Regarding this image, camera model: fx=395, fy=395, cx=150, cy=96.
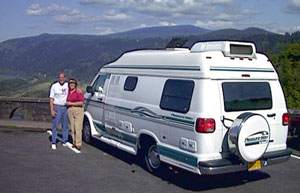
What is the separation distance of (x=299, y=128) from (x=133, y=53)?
482cm

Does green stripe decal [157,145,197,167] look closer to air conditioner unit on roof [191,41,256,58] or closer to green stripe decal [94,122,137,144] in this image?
green stripe decal [94,122,137,144]

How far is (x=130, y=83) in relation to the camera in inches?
332

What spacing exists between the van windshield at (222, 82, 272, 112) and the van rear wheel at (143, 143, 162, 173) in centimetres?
178

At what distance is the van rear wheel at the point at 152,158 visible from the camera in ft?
24.7

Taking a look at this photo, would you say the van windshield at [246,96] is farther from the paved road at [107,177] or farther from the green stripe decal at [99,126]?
the green stripe decal at [99,126]

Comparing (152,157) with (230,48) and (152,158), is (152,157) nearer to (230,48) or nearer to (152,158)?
(152,158)

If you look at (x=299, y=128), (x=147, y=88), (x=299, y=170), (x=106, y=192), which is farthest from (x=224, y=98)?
(x=299, y=128)

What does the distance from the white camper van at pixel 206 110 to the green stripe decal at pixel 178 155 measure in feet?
0.05

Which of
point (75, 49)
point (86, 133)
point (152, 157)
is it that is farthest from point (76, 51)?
point (152, 157)

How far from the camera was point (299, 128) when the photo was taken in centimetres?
1025

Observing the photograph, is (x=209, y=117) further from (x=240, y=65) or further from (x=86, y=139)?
(x=86, y=139)

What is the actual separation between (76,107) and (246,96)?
4518mm

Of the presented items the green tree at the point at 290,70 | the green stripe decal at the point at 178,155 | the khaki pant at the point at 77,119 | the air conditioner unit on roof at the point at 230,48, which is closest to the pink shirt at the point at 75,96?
the khaki pant at the point at 77,119

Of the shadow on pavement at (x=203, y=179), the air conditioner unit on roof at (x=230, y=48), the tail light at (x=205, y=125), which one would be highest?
the air conditioner unit on roof at (x=230, y=48)
